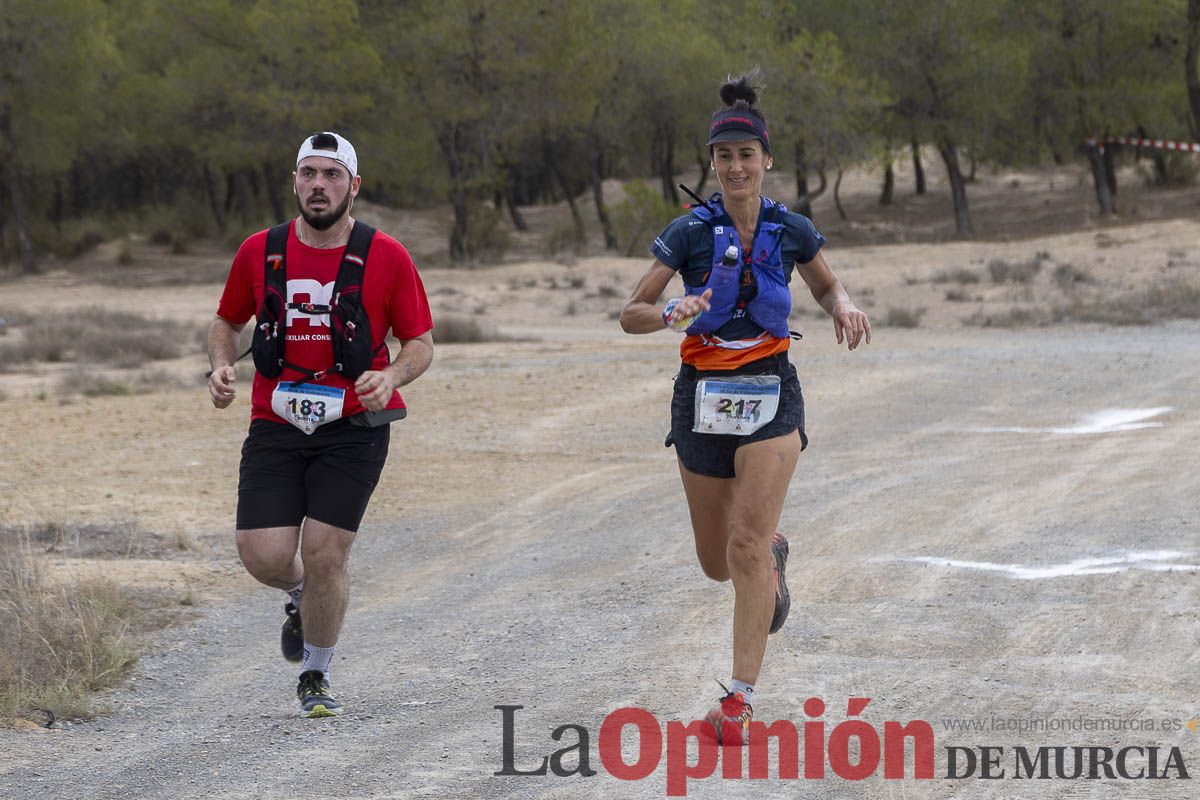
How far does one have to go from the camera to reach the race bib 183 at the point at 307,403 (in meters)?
5.57

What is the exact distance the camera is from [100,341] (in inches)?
907

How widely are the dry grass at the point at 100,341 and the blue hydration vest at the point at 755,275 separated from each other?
54.0 feet

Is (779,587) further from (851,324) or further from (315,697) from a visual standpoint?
(315,697)

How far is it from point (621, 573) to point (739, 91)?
3623mm

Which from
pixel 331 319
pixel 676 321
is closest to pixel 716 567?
pixel 676 321

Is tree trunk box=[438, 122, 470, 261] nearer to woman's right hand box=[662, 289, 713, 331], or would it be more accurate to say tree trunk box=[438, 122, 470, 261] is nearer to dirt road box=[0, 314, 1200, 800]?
dirt road box=[0, 314, 1200, 800]

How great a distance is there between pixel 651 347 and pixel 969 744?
619 inches

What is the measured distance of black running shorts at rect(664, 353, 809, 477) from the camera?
216 inches

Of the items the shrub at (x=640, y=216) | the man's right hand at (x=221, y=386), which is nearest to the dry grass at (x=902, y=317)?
the shrub at (x=640, y=216)

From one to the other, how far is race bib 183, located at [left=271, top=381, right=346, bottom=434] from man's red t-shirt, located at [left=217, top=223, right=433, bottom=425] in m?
0.04

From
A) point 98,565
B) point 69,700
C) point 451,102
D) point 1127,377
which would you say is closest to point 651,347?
point 1127,377

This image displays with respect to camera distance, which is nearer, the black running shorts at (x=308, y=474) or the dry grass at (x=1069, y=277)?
the black running shorts at (x=308, y=474)

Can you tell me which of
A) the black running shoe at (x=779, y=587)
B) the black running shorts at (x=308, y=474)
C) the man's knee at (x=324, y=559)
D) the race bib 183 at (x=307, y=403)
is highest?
the race bib 183 at (x=307, y=403)

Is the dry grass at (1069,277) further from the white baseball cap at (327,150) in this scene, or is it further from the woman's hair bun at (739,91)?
the white baseball cap at (327,150)
